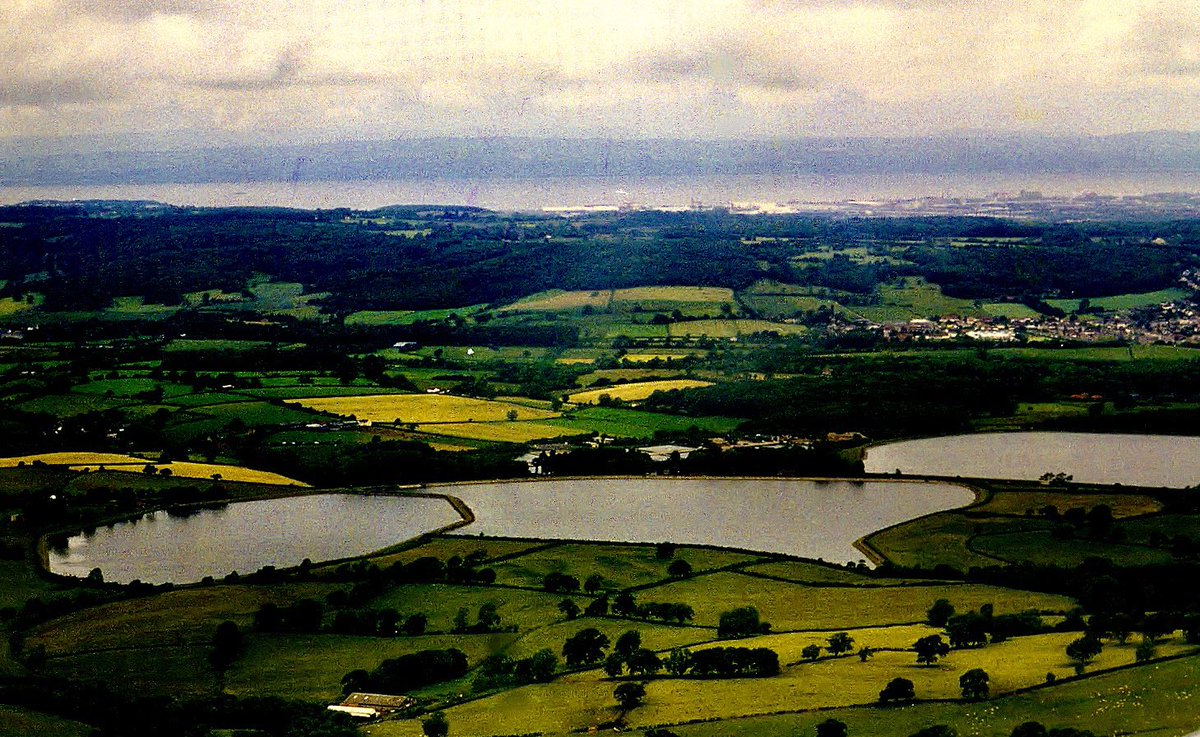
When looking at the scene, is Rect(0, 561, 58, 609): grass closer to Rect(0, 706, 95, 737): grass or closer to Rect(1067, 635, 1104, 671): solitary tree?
Rect(0, 706, 95, 737): grass

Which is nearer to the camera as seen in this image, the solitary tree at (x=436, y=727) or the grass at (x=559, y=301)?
the solitary tree at (x=436, y=727)

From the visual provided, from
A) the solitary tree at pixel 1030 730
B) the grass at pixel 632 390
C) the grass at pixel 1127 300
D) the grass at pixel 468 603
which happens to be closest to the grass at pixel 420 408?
the grass at pixel 632 390

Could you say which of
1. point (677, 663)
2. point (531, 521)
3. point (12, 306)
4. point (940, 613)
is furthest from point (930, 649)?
point (12, 306)

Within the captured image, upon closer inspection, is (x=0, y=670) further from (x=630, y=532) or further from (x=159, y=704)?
(x=630, y=532)

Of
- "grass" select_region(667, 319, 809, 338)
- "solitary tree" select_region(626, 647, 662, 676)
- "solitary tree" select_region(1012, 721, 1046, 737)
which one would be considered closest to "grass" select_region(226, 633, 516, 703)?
"solitary tree" select_region(626, 647, 662, 676)

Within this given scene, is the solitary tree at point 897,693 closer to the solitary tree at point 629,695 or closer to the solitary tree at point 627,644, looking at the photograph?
the solitary tree at point 629,695

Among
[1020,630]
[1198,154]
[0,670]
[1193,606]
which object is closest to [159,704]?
[0,670]
